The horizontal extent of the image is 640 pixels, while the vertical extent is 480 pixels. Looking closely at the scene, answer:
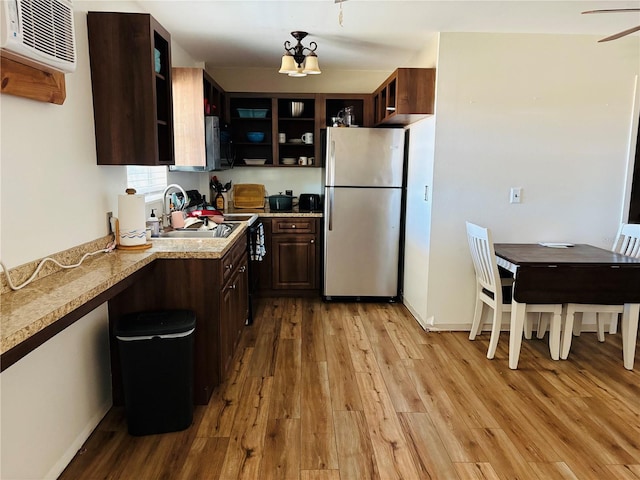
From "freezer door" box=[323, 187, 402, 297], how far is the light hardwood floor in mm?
974

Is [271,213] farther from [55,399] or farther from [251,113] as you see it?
[55,399]

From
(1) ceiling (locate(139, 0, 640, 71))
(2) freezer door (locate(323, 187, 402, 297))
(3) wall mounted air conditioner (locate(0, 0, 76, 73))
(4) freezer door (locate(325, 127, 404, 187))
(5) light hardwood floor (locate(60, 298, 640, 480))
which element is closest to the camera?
(3) wall mounted air conditioner (locate(0, 0, 76, 73))

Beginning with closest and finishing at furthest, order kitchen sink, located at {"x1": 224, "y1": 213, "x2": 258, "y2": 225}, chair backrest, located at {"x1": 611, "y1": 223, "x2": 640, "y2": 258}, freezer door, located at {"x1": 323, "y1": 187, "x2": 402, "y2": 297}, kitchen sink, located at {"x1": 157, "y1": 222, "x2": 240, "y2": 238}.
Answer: kitchen sink, located at {"x1": 157, "y1": 222, "x2": 240, "y2": 238}, chair backrest, located at {"x1": 611, "y1": 223, "x2": 640, "y2": 258}, kitchen sink, located at {"x1": 224, "y1": 213, "x2": 258, "y2": 225}, freezer door, located at {"x1": 323, "y1": 187, "x2": 402, "y2": 297}

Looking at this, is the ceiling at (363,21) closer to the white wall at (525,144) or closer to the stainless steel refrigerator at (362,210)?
the white wall at (525,144)

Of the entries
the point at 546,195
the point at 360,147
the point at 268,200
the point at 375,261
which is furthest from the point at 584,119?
the point at 268,200

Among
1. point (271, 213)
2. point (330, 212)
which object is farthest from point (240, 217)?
point (330, 212)

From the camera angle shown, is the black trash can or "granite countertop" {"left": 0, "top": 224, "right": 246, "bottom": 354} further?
the black trash can

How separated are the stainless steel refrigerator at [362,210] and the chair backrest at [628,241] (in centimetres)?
181

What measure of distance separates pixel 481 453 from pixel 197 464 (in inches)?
52.5

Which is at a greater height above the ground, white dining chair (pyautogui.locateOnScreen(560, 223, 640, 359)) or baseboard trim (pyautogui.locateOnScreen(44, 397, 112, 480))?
white dining chair (pyautogui.locateOnScreen(560, 223, 640, 359))

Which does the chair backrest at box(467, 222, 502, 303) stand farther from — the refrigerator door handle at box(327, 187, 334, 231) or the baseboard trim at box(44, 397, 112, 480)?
the baseboard trim at box(44, 397, 112, 480)

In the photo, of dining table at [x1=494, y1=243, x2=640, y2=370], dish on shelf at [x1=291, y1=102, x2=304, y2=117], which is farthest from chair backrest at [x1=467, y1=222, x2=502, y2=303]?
dish on shelf at [x1=291, y1=102, x2=304, y2=117]

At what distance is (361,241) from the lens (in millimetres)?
4422

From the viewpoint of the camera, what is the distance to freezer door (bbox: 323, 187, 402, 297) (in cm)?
Result: 435
